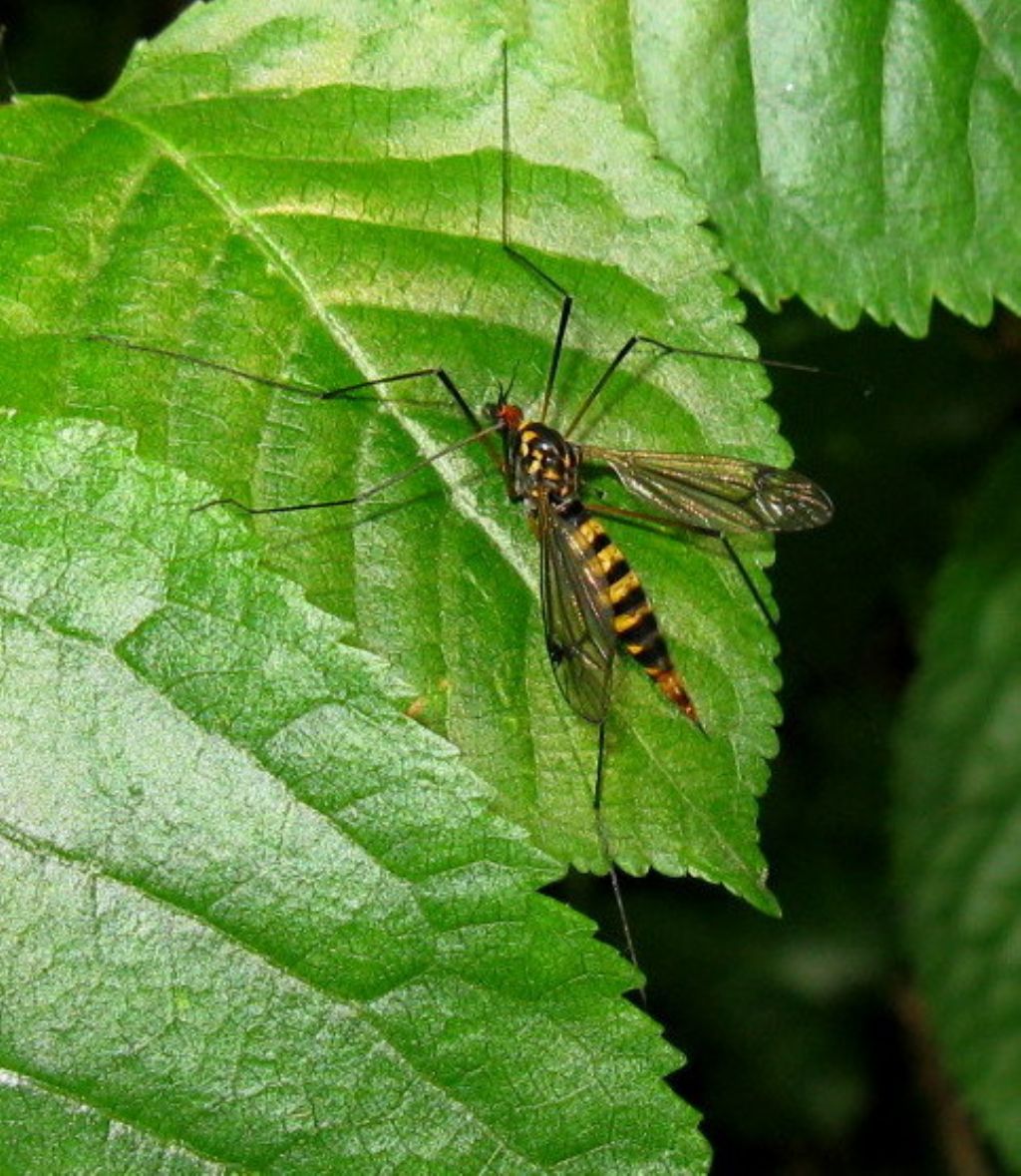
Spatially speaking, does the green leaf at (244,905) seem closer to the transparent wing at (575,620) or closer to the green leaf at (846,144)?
the transparent wing at (575,620)

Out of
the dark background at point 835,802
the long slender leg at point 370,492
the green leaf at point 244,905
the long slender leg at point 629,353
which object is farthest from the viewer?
the dark background at point 835,802

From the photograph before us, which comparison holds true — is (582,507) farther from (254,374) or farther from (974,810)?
(974,810)

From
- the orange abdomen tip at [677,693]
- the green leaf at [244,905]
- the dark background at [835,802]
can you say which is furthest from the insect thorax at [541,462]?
the dark background at [835,802]

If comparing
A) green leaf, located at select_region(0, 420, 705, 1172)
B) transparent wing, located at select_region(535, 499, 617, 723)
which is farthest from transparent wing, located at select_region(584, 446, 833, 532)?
green leaf, located at select_region(0, 420, 705, 1172)

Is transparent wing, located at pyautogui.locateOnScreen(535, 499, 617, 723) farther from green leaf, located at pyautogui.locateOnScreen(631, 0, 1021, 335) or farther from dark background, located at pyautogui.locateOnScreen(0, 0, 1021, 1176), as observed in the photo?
dark background, located at pyautogui.locateOnScreen(0, 0, 1021, 1176)

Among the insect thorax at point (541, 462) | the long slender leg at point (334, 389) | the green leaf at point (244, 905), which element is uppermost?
the long slender leg at point (334, 389)

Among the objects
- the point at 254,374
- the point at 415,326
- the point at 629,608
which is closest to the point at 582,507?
the point at 629,608
